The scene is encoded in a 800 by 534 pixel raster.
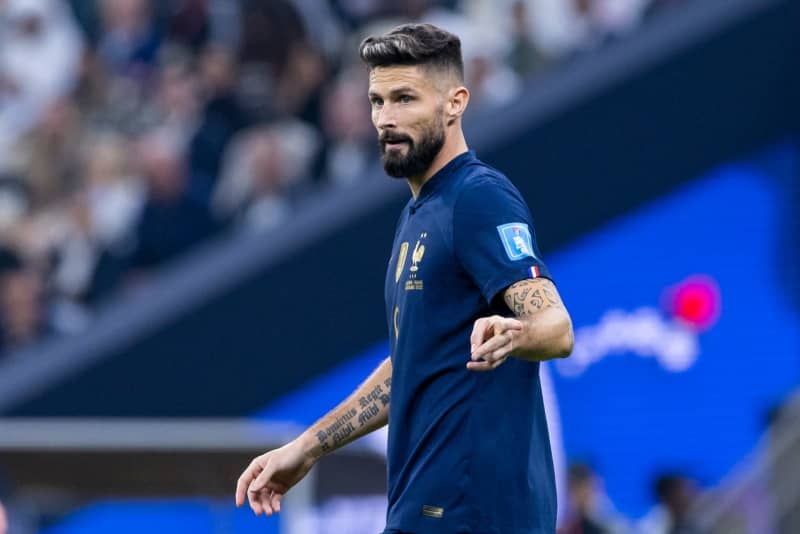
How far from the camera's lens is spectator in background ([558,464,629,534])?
383 inches

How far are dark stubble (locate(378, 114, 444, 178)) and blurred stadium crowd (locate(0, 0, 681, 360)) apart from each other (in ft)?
23.0

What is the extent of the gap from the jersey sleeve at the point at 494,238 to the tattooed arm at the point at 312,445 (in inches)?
23.8

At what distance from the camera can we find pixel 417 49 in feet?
14.2

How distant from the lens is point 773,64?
11523 millimetres

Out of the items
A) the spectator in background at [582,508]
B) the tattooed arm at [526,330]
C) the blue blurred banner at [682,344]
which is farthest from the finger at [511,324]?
the blue blurred banner at [682,344]

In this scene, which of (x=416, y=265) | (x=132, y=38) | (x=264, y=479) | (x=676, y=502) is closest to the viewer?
(x=416, y=265)

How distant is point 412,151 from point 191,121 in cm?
790

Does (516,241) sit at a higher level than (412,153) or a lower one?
lower

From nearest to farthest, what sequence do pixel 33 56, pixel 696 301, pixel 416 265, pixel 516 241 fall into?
pixel 516 241 < pixel 416 265 < pixel 696 301 < pixel 33 56

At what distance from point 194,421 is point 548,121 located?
323 centimetres

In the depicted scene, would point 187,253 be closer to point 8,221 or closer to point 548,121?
point 8,221

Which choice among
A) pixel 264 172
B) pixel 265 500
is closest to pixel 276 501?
pixel 265 500

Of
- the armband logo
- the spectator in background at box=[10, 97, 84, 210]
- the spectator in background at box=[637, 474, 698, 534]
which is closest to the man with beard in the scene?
the armband logo

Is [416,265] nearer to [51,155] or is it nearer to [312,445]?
[312,445]
